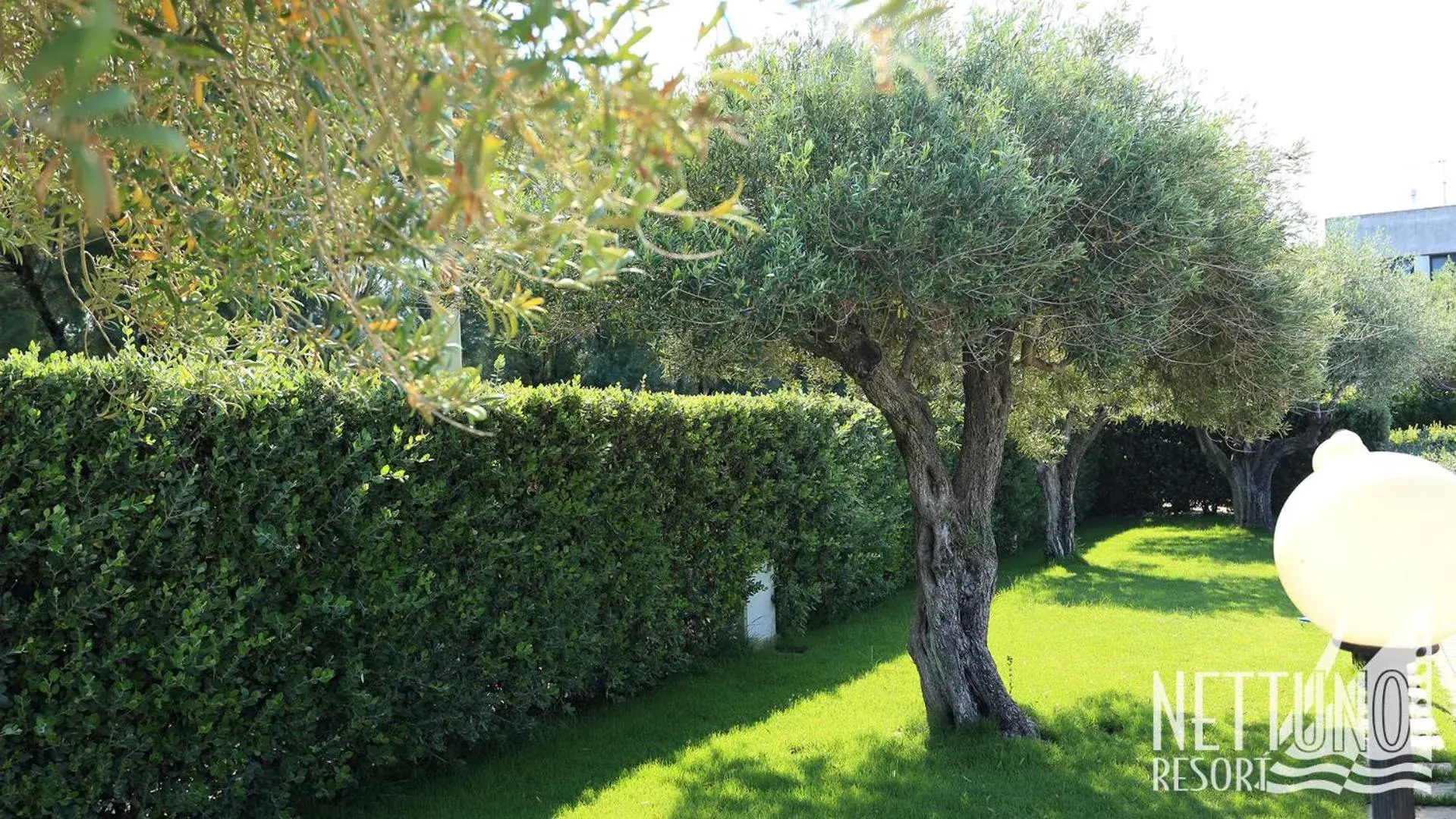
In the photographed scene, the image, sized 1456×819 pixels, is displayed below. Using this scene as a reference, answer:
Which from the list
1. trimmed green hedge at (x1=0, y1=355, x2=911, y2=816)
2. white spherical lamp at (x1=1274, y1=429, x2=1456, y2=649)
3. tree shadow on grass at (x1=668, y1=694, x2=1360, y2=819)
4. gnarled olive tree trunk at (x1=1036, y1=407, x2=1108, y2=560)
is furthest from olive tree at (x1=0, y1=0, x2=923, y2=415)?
gnarled olive tree trunk at (x1=1036, y1=407, x2=1108, y2=560)

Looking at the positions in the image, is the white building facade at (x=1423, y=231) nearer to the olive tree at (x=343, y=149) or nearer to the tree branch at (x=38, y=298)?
the tree branch at (x=38, y=298)

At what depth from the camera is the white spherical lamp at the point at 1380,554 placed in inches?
94.4

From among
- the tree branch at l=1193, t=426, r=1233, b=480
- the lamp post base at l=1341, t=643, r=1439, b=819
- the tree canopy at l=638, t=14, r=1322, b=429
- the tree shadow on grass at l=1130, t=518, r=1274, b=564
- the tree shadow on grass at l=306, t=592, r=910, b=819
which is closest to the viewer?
the lamp post base at l=1341, t=643, r=1439, b=819

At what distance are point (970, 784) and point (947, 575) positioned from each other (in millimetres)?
1364

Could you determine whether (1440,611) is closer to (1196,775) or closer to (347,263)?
(347,263)

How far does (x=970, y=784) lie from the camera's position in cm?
572

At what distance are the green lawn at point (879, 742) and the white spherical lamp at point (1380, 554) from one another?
10.6 ft

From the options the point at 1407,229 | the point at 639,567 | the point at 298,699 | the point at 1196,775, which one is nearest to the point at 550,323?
the point at 639,567

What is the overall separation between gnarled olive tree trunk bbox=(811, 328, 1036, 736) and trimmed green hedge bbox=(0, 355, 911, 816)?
1930 mm

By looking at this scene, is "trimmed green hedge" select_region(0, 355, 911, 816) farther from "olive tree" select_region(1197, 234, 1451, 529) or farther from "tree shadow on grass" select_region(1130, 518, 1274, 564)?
"olive tree" select_region(1197, 234, 1451, 529)

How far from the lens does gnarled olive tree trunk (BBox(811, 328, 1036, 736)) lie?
654cm

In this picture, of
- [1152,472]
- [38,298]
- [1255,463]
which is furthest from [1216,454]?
[38,298]

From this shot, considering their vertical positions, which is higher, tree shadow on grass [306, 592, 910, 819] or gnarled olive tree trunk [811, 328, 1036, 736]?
gnarled olive tree trunk [811, 328, 1036, 736]

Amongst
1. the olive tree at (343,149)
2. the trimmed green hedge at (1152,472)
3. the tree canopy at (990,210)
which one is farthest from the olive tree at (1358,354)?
the olive tree at (343,149)
